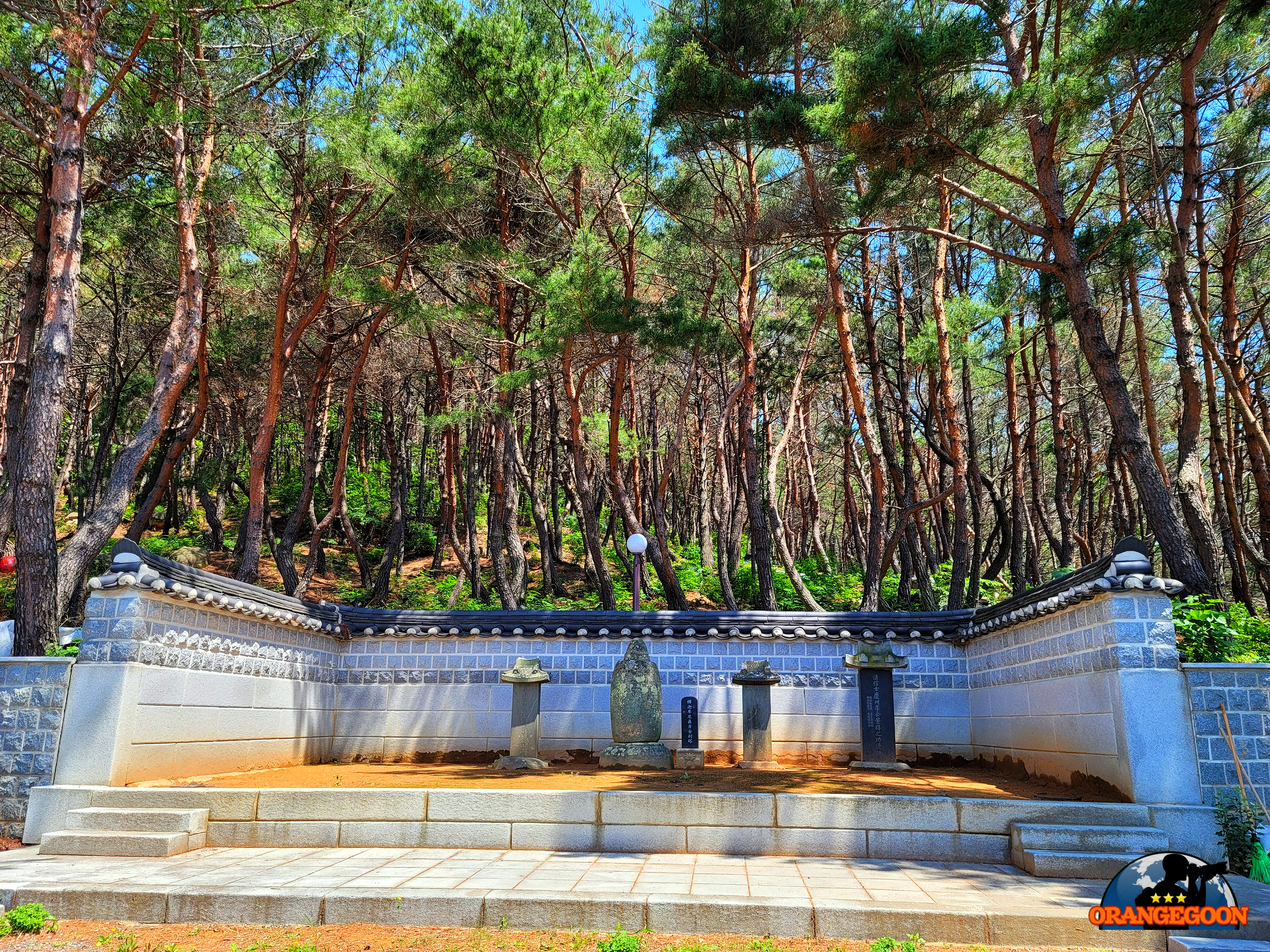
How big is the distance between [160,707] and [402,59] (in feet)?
29.4

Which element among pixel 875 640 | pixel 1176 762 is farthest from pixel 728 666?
pixel 1176 762

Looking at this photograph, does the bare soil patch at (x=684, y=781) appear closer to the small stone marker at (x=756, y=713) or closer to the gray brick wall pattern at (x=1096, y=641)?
the small stone marker at (x=756, y=713)

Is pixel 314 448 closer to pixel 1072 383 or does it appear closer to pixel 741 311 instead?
pixel 741 311

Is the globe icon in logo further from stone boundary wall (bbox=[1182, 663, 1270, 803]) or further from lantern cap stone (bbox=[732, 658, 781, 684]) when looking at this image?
lantern cap stone (bbox=[732, 658, 781, 684])

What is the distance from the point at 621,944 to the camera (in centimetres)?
371

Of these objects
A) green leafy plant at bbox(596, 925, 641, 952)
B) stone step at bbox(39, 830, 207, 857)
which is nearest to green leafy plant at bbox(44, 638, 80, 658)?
stone step at bbox(39, 830, 207, 857)

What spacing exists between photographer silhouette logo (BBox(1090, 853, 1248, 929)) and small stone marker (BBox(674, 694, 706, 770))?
4.39m

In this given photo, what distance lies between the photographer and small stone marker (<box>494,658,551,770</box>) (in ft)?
26.2

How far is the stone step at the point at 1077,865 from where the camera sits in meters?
4.90

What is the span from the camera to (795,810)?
558 centimetres

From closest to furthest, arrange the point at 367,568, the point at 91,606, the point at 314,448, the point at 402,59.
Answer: the point at 91,606
the point at 402,59
the point at 314,448
the point at 367,568

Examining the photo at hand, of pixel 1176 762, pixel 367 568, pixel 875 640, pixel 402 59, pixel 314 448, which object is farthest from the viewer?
pixel 367 568

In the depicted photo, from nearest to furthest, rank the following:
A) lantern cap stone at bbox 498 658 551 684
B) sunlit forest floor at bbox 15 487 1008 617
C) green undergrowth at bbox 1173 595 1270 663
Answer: green undergrowth at bbox 1173 595 1270 663 → lantern cap stone at bbox 498 658 551 684 → sunlit forest floor at bbox 15 487 1008 617

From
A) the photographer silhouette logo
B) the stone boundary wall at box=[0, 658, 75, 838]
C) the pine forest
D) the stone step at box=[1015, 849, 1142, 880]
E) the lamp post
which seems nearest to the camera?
the photographer silhouette logo
